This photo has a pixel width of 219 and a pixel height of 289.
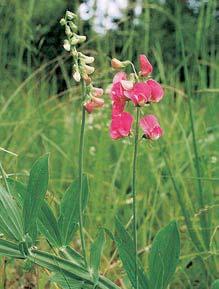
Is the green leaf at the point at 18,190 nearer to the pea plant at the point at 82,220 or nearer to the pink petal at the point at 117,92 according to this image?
the pea plant at the point at 82,220

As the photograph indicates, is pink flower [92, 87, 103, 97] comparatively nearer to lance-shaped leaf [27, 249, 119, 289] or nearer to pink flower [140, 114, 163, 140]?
pink flower [140, 114, 163, 140]

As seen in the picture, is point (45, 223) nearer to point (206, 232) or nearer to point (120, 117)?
point (120, 117)

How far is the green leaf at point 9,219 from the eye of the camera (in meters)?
0.95

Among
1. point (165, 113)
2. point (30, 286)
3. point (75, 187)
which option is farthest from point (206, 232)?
point (165, 113)

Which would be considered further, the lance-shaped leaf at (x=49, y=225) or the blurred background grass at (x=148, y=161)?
the blurred background grass at (x=148, y=161)

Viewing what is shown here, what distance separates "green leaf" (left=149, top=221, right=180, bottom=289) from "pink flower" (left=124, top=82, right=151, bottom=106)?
0.19 m

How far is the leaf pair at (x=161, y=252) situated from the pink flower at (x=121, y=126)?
5.1 inches

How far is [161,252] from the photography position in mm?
977

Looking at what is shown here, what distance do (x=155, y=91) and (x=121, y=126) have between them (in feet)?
0.20

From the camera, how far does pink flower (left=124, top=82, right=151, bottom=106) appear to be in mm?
889

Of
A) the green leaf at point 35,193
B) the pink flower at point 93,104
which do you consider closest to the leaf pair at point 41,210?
the green leaf at point 35,193

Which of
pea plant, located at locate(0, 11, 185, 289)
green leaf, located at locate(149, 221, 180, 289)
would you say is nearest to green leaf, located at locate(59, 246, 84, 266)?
pea plant, located at locate(0, 11, 185, 289)

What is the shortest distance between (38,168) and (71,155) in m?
1.17

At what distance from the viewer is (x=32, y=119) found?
2.17 metres
